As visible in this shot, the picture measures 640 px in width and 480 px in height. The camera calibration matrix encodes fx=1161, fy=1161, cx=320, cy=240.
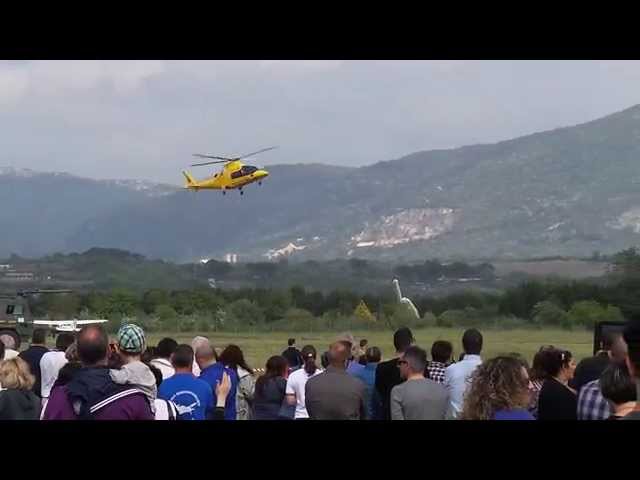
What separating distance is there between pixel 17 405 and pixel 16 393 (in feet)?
0.25

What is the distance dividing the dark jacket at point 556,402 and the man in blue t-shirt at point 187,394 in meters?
2.11

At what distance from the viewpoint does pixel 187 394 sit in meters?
7.42

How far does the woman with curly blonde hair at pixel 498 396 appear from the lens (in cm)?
598

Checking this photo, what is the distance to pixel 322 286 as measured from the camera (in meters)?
49.5

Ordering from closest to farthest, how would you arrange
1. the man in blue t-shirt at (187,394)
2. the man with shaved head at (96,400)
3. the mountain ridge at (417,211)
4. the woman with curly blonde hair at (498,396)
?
the man with shaved head at (96,400) < the woman with curly blonde hair at (498,396) < the man in blue t-shirt at (187,394) < the mountain ridge at (417,211)

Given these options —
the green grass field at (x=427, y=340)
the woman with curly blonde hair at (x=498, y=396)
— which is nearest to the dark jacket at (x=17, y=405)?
the woman with curly blonde hair at (x=498, y=396)

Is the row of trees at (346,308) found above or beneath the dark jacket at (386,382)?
above

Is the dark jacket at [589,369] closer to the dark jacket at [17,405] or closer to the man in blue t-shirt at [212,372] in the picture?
the man in blue t-shirt at [212,372]

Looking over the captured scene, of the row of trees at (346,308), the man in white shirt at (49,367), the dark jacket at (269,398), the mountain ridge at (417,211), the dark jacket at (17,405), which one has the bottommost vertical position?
the dark jacket at (269,398)

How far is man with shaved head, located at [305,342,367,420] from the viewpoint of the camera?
7.95 meters
